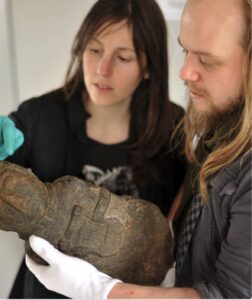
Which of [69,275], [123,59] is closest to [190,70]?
[123,59]

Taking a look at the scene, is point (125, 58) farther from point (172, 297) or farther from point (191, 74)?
point (172, 297)

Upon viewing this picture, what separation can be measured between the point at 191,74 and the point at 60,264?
0.42m

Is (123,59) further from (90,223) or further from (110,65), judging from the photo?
(90,223)

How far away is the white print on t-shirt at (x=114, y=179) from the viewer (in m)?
0.78

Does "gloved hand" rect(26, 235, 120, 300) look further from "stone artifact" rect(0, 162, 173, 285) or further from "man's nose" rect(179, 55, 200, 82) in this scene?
"man's nose" rect(179, 55, 200, 82)

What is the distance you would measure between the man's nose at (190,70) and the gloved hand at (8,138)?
326 millimetres

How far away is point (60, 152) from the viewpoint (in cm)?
78

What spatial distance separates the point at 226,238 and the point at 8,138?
42 centimetres

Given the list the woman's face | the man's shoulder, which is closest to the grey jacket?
the man's shoulder

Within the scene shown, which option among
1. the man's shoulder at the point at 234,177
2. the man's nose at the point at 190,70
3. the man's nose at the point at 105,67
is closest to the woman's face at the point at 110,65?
the man's nose at the point at 105,67

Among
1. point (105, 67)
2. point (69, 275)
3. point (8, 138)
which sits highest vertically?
point (105, 67)

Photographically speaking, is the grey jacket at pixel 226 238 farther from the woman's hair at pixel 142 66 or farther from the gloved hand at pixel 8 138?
the gloved hand at pixel 8 138

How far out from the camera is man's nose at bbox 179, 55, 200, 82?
64 cm

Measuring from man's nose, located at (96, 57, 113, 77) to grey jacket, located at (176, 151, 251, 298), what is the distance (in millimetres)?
299
